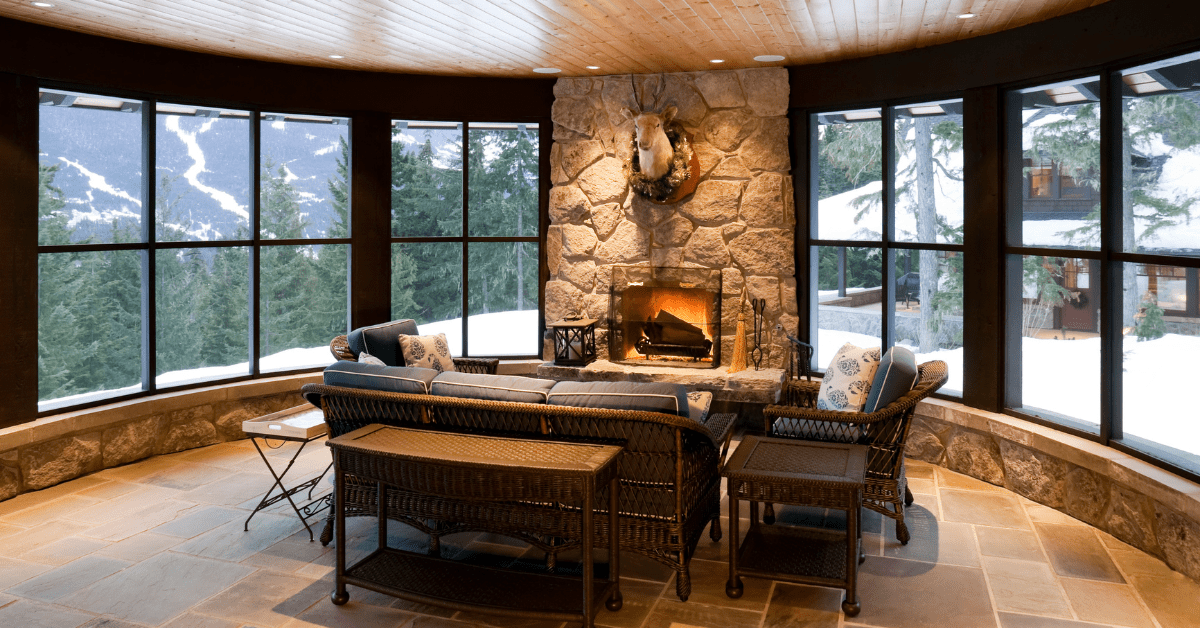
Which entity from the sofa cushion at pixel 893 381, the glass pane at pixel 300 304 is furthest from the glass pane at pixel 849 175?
the glass pane at pixel 300 304

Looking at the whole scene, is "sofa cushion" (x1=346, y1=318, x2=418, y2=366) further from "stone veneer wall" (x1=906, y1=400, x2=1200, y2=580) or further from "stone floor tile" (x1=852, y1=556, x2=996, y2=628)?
"stone veneer wall" (x1=906, y1=400, x2=1200, y2=580)

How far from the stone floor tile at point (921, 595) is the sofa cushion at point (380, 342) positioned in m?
3.27

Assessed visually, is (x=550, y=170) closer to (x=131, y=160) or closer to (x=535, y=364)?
(x=535, y=364)

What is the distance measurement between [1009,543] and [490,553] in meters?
2.59

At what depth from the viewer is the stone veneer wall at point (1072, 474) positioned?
3.96 metres

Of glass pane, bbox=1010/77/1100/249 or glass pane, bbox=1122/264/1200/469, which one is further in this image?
glass pane, bbox=1010/77/1100/249

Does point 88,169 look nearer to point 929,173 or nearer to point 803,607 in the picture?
point 803,607

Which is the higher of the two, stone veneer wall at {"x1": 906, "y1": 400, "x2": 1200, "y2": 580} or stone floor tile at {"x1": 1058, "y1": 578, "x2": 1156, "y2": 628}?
stone veneer wall at {"x1": 906, "y1": 400, "x2": 1200, "y2": 580}

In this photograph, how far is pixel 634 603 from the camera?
3609mm

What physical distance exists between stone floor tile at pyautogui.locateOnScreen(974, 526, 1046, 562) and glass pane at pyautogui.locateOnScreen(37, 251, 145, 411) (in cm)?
542

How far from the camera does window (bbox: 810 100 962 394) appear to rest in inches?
231

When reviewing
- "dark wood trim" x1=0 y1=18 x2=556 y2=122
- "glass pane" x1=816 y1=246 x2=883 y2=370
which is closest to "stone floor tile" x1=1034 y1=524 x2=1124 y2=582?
"glass pane" x1=816 y1=246 x2=883 y2=370

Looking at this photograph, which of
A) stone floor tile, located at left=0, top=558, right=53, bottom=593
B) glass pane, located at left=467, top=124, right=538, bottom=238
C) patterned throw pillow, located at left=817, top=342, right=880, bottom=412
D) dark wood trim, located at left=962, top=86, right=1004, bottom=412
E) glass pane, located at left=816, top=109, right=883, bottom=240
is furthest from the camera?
glass pane, located at left=467, top=124, right=538, bottom=238

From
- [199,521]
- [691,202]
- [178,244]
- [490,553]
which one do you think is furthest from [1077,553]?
[178,244]
